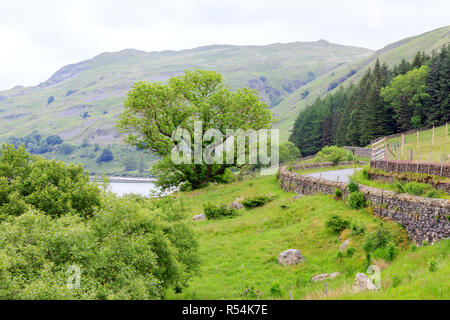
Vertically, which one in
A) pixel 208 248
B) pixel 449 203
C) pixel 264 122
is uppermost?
pixel 264 122

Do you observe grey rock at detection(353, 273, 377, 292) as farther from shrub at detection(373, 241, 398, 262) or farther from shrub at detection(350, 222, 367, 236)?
shrub at detection(350, 222, 367, 236)

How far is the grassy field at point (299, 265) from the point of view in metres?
12.5

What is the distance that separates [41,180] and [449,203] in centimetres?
2284

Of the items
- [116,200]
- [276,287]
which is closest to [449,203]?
[276,287]

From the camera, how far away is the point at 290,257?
758 inches

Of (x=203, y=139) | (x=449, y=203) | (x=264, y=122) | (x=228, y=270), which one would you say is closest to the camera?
(x=449, y=203)

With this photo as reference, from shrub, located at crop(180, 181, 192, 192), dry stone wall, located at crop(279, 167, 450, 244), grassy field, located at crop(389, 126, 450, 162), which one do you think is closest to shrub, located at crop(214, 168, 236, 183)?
shrub, located at crop(180, 181, 192, 192)

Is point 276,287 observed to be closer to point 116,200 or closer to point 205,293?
point 205,293

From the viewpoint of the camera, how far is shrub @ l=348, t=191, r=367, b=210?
22766 millimetres

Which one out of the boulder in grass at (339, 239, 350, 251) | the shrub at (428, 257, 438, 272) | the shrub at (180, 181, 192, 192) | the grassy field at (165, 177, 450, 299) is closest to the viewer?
the grassy field at (165, 177, 450, 299)

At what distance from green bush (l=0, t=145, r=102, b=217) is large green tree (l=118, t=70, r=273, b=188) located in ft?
65.6

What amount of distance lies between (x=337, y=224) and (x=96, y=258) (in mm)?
13496

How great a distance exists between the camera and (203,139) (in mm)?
45938

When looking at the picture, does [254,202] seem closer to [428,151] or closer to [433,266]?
[433,266]
